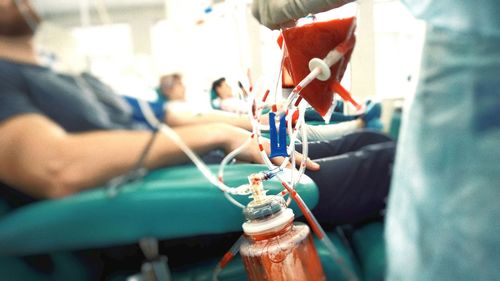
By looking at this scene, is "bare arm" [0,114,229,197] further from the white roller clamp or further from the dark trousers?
the dark trousers

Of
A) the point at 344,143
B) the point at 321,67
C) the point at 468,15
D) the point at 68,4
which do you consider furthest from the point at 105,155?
the point at 344,143

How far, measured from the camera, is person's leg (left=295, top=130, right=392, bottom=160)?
606 mm

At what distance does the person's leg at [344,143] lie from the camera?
1.99 feet

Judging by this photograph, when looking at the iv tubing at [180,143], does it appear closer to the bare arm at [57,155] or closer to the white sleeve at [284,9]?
the bare arm at [57,155]

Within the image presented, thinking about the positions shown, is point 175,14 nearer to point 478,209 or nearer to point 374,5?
point 374,5

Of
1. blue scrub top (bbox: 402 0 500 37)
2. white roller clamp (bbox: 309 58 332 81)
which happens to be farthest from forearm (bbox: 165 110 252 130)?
blue scrub top (bbox: 402 0 500 37)

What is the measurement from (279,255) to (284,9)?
376 millimetres

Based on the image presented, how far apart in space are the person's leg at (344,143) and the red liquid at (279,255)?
0.13m

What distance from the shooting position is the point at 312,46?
546 mm

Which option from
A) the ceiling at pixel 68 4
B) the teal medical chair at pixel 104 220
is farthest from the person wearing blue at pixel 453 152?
the ceiling at pixel 68 4

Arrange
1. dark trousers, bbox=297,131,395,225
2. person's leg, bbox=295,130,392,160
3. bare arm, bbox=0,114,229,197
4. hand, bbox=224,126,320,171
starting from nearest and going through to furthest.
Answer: bare arm, bbox=0,114,229,197 → hand, bbox=224,126,320,171 → person's leg, bbox=295,130,392,160 → dark trousers, bbox=297,131,395,225

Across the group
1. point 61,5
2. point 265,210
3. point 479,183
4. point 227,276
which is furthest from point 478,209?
point 61,5

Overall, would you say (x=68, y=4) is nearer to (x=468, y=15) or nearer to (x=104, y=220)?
(x=104, y=220)

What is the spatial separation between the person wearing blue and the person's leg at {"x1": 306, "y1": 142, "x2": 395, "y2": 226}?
1.24ft
